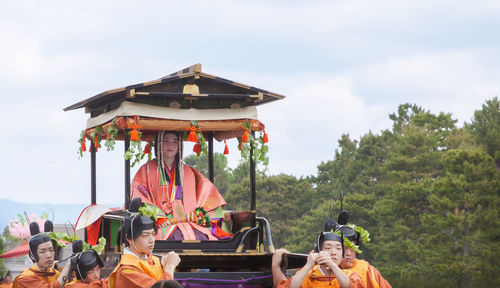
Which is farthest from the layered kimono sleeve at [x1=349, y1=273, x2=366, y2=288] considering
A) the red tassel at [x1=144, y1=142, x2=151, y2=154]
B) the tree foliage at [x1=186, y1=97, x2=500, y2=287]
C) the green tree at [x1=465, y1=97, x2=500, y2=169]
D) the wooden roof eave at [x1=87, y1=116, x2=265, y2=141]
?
the green tree at [x1=465, y1=97, x2=500, y2=169]

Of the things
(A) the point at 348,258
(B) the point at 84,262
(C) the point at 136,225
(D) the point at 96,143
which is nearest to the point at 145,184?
(D) the point at 96,143

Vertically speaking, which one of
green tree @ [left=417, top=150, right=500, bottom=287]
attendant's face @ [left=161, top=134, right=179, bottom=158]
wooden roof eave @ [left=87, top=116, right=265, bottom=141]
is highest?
wooden roof eave @ [left=87, top=116, right=265, bottom=141]

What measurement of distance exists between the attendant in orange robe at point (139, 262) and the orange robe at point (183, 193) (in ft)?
11.3

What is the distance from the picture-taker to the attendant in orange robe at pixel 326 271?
7.70 m

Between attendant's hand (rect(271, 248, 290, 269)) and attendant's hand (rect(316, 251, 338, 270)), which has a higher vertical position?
attendant's hand (rect(316, 251, 338, 270))

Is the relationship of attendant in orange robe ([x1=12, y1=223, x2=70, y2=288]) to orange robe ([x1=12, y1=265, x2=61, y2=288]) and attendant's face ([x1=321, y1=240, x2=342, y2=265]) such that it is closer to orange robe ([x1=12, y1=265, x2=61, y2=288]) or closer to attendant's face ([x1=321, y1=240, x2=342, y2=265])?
orange robe ([x1=12, y1=265, x2=61, y2=288])

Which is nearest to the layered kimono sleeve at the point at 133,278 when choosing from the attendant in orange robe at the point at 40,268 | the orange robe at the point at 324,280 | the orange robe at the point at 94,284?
the orange robe at the point at 94,284

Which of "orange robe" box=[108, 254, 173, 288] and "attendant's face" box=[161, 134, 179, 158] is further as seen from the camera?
"attendant's face" box=[161, 134, 179, 158]

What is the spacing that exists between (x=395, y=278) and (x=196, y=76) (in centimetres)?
2561

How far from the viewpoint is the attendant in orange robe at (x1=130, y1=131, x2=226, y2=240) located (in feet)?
37.9

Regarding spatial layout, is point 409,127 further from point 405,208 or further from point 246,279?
point 246,279

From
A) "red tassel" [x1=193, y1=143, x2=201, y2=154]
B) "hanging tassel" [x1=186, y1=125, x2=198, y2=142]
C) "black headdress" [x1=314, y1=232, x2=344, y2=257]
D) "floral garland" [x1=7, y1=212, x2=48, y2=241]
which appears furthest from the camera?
"red tassel" [x1=193, y1=143, x2=201, y2=154]

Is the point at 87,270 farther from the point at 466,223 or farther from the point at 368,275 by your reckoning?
the point at 466,223

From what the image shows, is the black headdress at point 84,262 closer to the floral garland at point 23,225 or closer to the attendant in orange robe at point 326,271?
the attendant in orange robe at point 326,271
